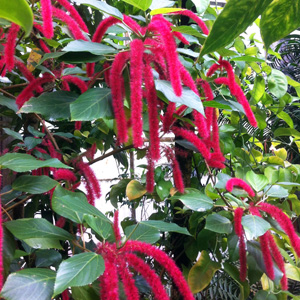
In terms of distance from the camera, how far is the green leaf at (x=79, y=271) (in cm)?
36

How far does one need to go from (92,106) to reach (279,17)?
0.39 metres

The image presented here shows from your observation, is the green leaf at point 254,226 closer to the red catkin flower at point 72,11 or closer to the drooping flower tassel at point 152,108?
the drooping flower tassel at point 152,108

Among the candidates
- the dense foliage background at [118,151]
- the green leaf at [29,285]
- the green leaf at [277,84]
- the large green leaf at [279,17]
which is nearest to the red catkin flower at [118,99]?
the dense foliage background at [118,151]

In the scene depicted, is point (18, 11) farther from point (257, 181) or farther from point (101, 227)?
point (257, 181)

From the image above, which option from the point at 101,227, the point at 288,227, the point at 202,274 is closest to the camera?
the point at 101,227

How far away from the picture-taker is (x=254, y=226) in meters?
0.57

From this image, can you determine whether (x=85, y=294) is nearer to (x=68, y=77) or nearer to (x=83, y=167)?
(x=83, y=167)

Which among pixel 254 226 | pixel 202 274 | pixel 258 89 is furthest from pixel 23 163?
pixel 258 89

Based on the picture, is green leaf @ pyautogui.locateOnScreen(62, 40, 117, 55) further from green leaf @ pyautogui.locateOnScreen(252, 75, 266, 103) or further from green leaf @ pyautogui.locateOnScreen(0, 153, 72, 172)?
green leaf @ pyautogui.locateOnScreen(252, 75, 266, 103)

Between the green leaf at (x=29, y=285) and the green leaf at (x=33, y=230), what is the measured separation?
0.16ft

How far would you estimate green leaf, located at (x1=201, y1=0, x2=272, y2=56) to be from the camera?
14 centimetres

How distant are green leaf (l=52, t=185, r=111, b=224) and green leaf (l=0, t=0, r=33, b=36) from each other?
11.0 inches

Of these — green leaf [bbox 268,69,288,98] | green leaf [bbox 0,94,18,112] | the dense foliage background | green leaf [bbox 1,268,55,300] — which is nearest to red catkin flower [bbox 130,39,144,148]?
the dense foliage background

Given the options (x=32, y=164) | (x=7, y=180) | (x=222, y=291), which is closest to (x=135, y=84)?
(x=32, y=164)
